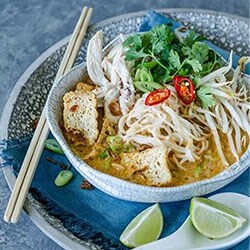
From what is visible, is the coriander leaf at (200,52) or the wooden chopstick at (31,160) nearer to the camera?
the wooden chopstick at (31,160)

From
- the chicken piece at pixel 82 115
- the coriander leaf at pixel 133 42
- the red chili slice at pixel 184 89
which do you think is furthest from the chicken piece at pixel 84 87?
the red chili slice at pixel 184 89

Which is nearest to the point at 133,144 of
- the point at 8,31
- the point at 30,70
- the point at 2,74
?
the point at 30,70

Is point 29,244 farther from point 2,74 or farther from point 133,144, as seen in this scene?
point 2,74

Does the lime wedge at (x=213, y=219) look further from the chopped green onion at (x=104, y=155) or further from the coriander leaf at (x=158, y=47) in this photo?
the coriander leaf at (x=158, y=47)

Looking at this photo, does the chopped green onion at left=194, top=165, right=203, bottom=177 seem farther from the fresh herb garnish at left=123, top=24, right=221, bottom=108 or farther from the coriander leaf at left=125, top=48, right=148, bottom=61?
the coriander leaf at left=125, top=48, right=148, bottom=61

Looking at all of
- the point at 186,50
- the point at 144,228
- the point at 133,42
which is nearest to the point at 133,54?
the point at 133,42

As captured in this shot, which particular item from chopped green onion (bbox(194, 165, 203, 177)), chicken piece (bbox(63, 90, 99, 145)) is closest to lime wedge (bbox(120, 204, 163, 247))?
chopped green onion (bbox(194, 165, 203, 177))
